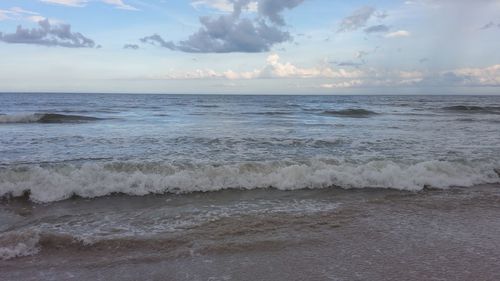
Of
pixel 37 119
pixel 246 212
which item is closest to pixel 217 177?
pixel 246 212

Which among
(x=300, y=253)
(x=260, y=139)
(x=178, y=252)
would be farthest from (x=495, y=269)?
(x=260, y=139)

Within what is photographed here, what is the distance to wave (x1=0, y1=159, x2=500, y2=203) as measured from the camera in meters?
8.82

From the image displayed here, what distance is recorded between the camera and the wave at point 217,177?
8.82 m

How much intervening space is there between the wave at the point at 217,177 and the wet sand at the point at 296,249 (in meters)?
1.16

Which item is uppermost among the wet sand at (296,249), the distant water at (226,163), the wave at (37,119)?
the wave at (37,119)

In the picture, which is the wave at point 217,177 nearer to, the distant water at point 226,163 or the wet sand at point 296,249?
the distant water at point 226,163

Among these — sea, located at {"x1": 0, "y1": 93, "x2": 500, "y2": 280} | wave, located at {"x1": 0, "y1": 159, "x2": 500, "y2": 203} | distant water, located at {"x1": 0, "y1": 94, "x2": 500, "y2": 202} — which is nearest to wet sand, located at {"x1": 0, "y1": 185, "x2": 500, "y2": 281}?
sea, located at {"x1": 0, "y1": 93, "x2": 500, "y2": 280}

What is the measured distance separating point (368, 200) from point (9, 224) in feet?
22.0

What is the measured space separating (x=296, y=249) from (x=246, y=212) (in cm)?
198

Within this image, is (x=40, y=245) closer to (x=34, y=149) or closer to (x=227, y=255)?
(x=227, y=255)

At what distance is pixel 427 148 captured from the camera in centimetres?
1441

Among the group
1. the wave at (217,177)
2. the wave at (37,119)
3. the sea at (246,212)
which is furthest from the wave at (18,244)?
the wave at (37,119)

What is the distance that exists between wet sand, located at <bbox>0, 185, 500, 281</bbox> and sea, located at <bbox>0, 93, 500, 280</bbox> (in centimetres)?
2

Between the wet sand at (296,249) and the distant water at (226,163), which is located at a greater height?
the distant water at (226,163)
